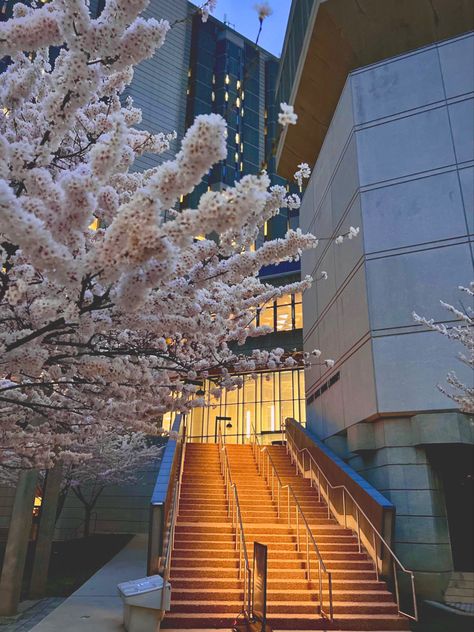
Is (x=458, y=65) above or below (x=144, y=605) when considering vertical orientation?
above

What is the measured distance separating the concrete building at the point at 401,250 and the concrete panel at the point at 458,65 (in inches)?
1.2

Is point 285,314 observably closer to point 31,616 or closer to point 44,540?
point 44,540

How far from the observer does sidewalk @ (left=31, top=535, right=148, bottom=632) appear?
23.9 feet

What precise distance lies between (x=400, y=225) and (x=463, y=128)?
112 inches

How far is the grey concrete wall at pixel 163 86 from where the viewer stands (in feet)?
127

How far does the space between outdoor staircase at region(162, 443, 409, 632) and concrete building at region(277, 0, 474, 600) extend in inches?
65.2

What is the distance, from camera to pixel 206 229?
2836 millimetres

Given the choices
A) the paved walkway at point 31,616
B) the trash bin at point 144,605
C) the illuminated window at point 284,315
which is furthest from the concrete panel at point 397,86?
the illuminated window at point 284,315

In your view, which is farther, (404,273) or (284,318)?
(284,318)

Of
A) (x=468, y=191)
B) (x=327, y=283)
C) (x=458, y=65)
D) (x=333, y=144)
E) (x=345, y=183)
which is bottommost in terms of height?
(x=327, y=283)

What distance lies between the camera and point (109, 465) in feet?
64.6

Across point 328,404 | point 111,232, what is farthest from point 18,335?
point 328,404

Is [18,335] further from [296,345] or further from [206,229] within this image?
[296,345]

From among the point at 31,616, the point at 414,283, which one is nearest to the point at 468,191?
the point at 414,283
